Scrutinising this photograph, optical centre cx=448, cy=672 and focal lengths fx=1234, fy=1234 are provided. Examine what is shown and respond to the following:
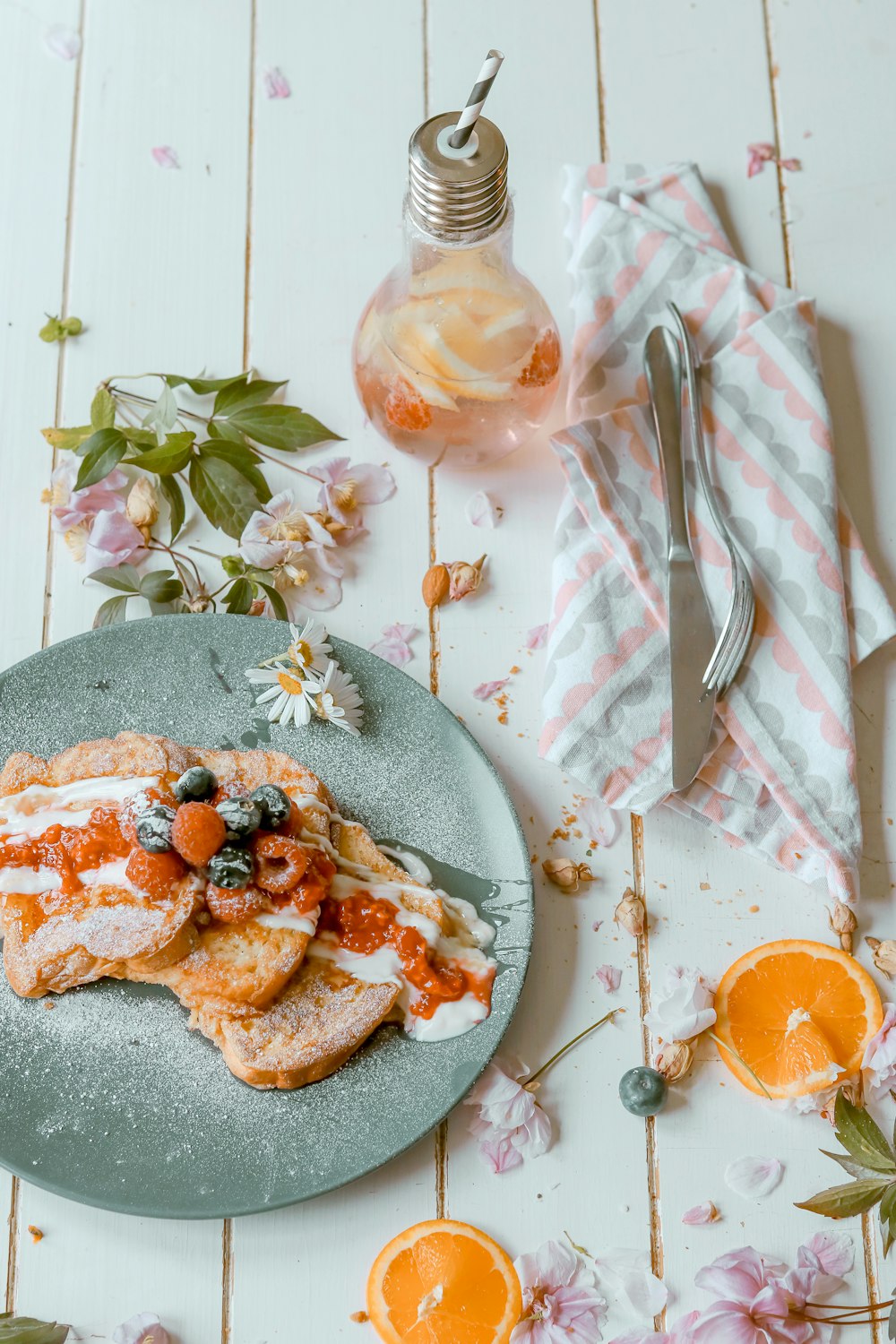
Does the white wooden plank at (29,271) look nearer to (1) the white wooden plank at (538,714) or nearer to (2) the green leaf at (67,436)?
(2) the green leaf at (67,436)

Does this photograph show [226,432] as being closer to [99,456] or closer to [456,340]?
[99,456]

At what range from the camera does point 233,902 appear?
1554mm

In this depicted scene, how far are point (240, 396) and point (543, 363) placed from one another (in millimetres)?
486

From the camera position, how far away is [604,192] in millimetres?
2072

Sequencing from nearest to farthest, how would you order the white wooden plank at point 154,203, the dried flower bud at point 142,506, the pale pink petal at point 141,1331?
the pale pink petal at point 141,1331 < the dried flower bud at point 142,506 < the white wooden plank at point 154,203

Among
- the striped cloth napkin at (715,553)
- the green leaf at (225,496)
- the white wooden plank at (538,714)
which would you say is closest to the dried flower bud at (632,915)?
the white wooden plank at (538,714)

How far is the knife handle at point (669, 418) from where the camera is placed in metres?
1.87

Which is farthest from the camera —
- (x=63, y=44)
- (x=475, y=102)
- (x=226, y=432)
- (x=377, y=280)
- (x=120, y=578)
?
(x=63, y=44)

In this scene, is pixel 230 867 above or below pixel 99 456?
below

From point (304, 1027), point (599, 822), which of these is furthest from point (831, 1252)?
point (304, 1027)

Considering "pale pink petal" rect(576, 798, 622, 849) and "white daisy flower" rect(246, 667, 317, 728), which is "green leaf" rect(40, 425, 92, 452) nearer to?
"white daisy flower" rect(246, 667, 317, 728)

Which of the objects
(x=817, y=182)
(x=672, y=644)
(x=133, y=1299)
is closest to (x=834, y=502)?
(x=672, y=644)

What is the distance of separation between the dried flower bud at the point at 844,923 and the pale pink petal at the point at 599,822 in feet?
1.07

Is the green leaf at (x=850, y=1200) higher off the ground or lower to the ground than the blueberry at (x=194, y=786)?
lower
